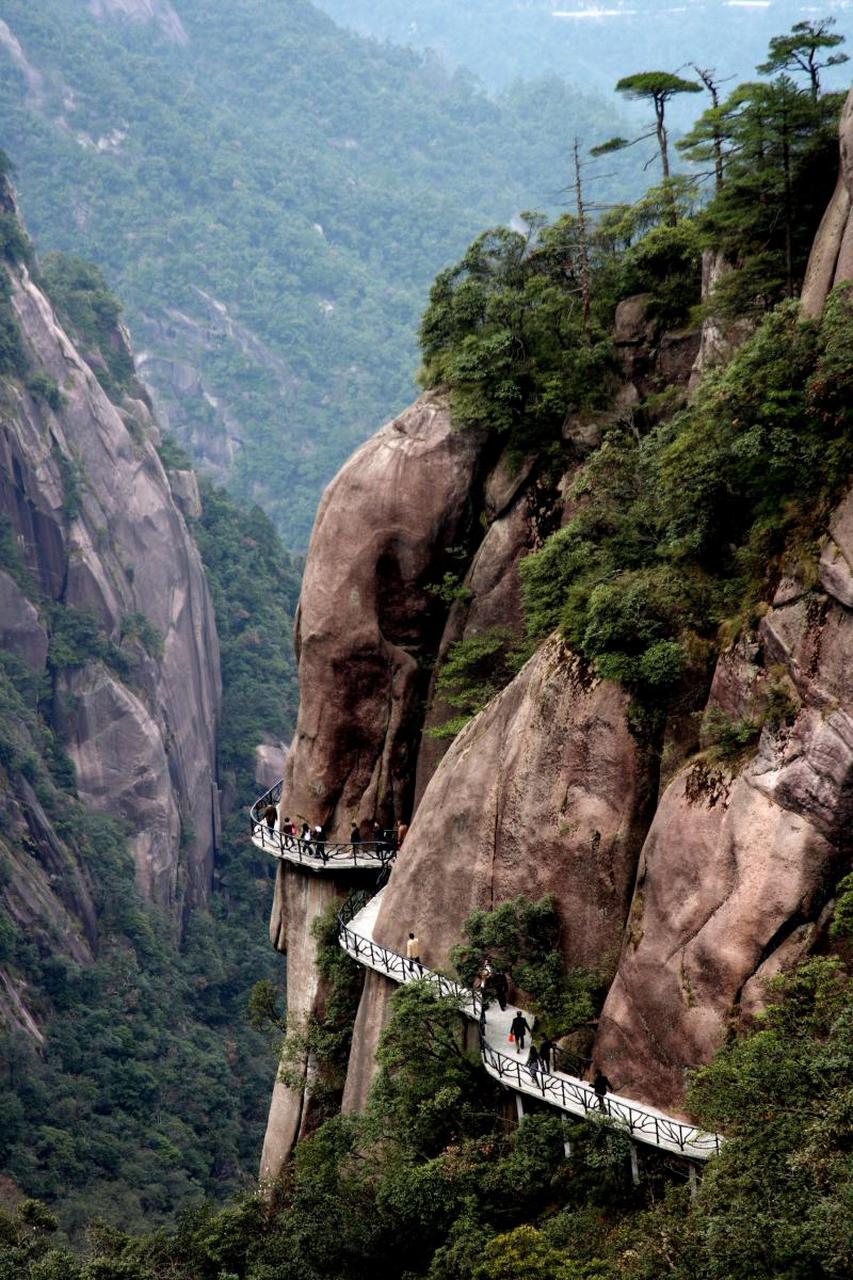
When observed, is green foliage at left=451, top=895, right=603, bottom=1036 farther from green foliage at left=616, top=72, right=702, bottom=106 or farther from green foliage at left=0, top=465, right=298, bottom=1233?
green foliage at left=0, top=465, right=298, bottom=1233

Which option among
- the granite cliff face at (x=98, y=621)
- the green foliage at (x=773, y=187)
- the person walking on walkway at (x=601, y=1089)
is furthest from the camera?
the granite cliff face at (x=98, y=621)

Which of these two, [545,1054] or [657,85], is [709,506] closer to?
[545,1054]

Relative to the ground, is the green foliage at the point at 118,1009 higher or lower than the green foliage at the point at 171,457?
lower

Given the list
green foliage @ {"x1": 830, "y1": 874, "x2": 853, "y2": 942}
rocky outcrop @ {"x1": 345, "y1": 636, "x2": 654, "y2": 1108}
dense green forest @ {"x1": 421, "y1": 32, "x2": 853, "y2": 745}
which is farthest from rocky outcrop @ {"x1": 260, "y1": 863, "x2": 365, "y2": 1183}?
green foliage @ {"x1": 830, "y1": 874, "x2": 853, "y2": 942}

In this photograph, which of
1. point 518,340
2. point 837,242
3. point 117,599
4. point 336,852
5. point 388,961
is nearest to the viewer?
point 837,242

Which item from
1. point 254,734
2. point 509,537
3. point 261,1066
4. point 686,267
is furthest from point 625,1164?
point 254,734

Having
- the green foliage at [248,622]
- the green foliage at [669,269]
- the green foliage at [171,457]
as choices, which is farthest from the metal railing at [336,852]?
Answer: the green foliage at [171,457]

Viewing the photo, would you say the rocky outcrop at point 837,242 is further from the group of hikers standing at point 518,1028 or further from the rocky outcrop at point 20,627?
the rocky outcrop at point 20,627

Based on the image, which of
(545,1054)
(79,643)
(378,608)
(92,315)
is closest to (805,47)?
(378,608)
